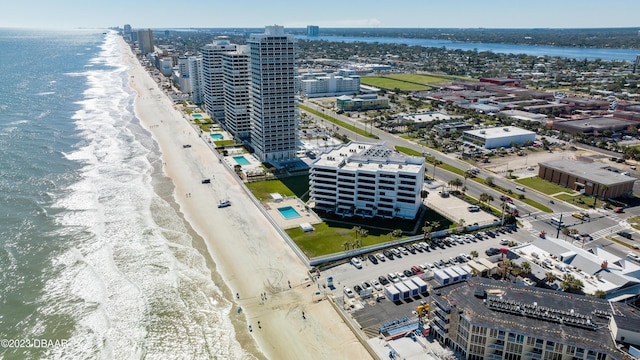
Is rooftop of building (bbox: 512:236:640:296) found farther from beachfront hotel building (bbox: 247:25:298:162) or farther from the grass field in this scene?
the grass field

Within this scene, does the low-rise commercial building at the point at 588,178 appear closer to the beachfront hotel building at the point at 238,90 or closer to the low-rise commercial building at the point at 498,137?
the low-rise commercial building at the point at 498,137

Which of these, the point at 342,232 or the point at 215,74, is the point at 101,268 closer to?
the point at 342,232

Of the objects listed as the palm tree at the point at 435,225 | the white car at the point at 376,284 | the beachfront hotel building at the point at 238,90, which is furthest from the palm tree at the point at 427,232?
the beachfront hotel building at the point at 238,90

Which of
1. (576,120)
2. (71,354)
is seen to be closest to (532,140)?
(576,120)

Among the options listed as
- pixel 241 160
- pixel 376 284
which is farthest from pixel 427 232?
pixel 241 160

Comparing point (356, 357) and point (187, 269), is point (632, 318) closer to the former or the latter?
point (356, 357)

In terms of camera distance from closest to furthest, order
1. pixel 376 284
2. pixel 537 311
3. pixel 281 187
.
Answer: pixel 537 311 → pixel 376 284 → pixel 281 187
